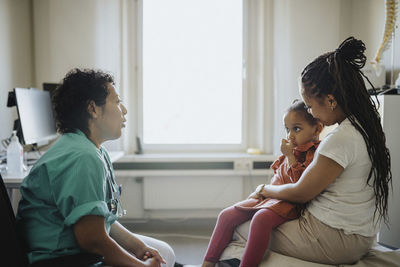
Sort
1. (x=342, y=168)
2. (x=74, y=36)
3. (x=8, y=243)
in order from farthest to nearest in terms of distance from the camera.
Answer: (x=74, y=36)
(x=342, y=168)
(x=8, y=243)

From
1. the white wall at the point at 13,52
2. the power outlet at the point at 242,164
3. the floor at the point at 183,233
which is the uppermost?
the white wall at the point at 13,52

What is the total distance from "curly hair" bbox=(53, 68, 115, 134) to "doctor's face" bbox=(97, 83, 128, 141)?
0.09 ft

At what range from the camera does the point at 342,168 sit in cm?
119

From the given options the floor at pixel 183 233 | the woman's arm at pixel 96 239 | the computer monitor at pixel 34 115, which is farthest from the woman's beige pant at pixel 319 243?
the computer monitor at pixel 34 115

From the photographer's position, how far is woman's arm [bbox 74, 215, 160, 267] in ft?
3.49

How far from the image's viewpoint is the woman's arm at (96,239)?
41.9 inches

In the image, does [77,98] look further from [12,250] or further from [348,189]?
[348,189]

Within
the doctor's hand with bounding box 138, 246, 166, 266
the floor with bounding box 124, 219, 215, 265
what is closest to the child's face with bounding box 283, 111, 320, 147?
the doctor's hand with bounding box 138, 246, 166, 266

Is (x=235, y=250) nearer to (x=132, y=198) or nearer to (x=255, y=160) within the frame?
(x=255, y=160)

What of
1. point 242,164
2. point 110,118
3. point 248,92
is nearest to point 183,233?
point 242,164

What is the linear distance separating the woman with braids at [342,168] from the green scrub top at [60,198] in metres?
0.72

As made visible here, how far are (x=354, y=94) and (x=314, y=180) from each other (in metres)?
0.33

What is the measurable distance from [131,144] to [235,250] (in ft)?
6.85

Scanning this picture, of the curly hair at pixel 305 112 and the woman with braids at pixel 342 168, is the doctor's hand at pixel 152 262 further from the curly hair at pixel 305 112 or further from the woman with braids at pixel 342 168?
the curly hair at pixel 305 112
